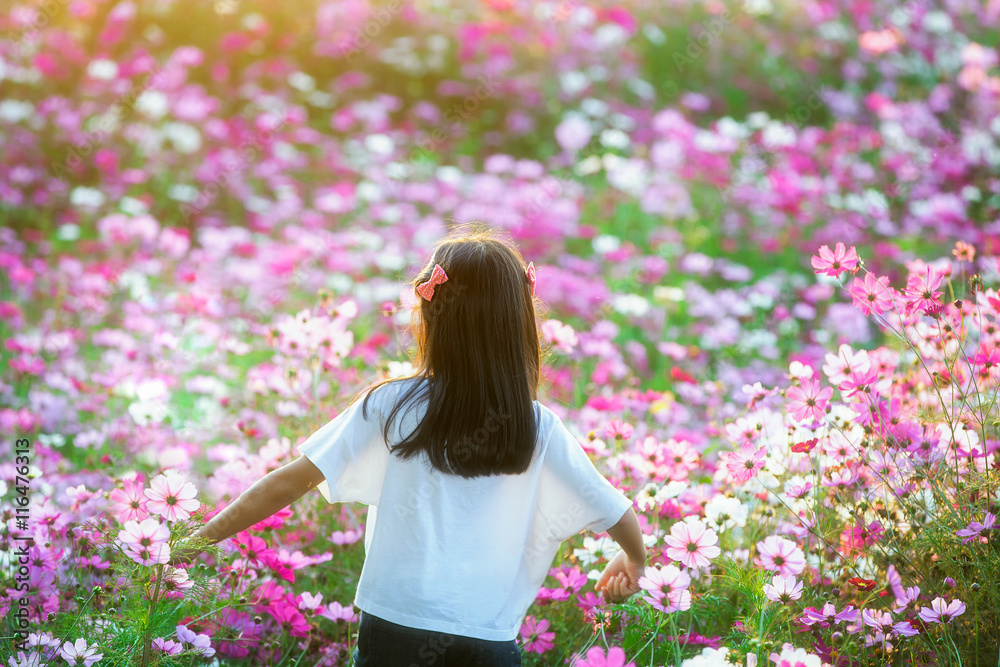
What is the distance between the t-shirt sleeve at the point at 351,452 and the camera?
4.92 feet

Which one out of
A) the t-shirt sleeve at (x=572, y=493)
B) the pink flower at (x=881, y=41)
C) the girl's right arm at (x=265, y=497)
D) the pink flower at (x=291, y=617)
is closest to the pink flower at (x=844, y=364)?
the t-shirt sleeve at (x=572, y=493)

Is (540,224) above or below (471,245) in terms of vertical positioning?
below

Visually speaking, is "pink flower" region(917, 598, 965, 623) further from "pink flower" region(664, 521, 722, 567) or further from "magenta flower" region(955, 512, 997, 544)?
"pink flower" region(664, 521, 722, 567)

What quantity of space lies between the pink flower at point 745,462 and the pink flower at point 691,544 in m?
0.21

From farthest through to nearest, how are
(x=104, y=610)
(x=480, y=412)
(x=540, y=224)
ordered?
(x=540, y=224)
(x=104, y=610)
(x=480, y=412)

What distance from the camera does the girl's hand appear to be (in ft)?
5.11

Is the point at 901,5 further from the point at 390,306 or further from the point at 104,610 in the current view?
the point at 104,610

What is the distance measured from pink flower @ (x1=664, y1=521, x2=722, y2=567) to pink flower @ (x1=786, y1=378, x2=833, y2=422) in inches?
13.4

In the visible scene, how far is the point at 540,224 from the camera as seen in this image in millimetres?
4555

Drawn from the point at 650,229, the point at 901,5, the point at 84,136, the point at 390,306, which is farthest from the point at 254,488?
the point at 901,5

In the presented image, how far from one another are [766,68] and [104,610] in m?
6.46

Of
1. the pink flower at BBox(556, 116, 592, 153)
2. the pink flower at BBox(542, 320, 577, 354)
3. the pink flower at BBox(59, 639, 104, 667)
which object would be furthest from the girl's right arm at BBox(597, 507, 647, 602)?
the pink flower at BBox(556, 116, 592, 153)

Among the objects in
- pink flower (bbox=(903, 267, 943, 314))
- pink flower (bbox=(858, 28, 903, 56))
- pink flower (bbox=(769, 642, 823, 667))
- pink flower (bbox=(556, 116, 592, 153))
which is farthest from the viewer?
pink flower (bbox=(858, 28, 903, 56))

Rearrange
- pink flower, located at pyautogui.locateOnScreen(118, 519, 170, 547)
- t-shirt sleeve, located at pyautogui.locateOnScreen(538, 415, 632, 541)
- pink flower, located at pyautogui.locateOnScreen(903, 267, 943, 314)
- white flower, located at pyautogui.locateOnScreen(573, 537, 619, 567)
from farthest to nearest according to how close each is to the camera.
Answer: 1. white flower, located at pyautogui.locateOnScreen(573, 537, 619, 567)
2. pink flower, located at pyautogui.locateOnScreen(903, 267, 943, 314)
3. t-shirt sleeve, located at pyautogui.locateOnScreen(538, 415, 632, 541)
4. pink flower, located at pyautogui.locateOnScreen(118, 519, 170, 547)
